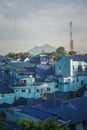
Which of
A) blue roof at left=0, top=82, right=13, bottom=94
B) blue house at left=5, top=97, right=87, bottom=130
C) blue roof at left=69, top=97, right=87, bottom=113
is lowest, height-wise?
blue house at left=5, top=97, right=87, bottom=130

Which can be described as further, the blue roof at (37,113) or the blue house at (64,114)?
the blue roof at (37,113)

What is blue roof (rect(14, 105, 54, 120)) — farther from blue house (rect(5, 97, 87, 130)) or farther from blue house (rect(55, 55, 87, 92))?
blue house (rect(55, 55, 87, 92))

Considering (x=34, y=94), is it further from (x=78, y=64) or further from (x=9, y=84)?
(x=78, y=64)

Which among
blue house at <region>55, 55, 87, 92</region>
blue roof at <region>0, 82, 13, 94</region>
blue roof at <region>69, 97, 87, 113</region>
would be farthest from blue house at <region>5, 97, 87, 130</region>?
blue house at <region>55, 55, 87, 92</region>

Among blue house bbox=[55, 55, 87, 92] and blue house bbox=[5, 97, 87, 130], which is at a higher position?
blue house bbox=[55, 55, 87, 92]

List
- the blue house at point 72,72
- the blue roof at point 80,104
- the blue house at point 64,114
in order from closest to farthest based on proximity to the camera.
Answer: the blue house at point 64,114 → the blue roof at point 80,104 → the blue house at point 72,72

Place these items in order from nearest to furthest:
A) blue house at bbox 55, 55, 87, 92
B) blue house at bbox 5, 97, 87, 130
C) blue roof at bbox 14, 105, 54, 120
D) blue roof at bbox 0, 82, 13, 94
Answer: blue house at bbox 5, 97, 87, 130, blue roof at bbox 14, 105, 54, 120, blue roof at bbox 0, 82, 13, 94, blue house at bbox 55, 55, 87, 92

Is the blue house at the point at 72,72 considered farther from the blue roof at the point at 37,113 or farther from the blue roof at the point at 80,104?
the blue roof at the point at 37,113

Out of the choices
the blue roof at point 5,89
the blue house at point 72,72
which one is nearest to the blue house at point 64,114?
the blue roof at point 5,89

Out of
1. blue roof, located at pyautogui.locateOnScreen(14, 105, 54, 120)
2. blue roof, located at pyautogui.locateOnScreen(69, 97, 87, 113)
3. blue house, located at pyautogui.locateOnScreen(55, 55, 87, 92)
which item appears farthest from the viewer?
blue house, located at pyautogui.locateOnScreen(55, 55, 87, 92)

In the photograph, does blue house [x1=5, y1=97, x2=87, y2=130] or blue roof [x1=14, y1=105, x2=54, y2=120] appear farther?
blue roof [x1=14, y1=105, x2=54, y2=120]

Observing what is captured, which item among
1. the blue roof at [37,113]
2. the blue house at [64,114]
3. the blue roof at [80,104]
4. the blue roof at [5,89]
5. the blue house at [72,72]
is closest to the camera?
the blue house at [64,114]

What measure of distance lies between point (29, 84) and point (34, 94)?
4.92 feet

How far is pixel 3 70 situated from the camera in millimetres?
36156
